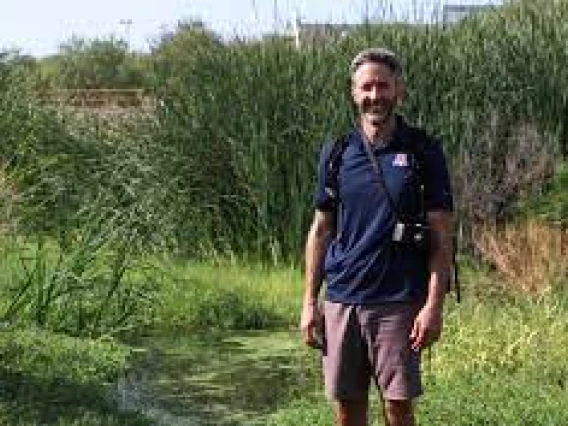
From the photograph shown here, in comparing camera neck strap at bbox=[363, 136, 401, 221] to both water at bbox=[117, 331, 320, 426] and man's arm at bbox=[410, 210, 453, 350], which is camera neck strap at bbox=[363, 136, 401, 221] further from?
water at bbox=[117, 331, 320, 426]

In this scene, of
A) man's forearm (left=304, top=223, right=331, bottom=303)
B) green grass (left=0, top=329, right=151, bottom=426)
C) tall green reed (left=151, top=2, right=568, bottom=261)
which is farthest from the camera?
tall green reed (left=151, top=2, right=568, bottom=261)

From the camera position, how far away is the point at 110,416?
24.1 feet

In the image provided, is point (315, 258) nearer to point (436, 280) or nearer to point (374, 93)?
point (436, 280)

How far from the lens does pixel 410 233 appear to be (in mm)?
5176

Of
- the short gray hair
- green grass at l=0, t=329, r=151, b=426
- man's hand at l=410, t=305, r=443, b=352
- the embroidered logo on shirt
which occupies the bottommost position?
green grass at l=0, t=329, r=151, b=426

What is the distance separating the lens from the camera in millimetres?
5168

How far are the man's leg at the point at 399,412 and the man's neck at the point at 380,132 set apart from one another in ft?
3.39

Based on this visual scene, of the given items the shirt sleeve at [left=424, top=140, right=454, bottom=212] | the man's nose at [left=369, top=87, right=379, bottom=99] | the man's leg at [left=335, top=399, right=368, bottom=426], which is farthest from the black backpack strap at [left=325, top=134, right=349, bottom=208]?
the man's leg at [left=335, top=399, right=368, bottom=426]

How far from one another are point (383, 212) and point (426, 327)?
481 millimetres

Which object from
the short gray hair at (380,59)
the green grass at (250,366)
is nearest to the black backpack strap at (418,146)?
the short gray hair at (380,59)

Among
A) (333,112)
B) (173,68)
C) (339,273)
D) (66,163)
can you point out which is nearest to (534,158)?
(333,112)

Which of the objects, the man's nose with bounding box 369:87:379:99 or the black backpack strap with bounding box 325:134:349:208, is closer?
the man's nose with bounding box 369:87:379:99

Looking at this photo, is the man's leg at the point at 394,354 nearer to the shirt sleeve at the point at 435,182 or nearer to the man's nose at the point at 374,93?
the shirt sleeve at the point at 435,182

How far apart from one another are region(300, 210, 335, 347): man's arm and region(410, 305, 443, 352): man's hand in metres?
0.46
